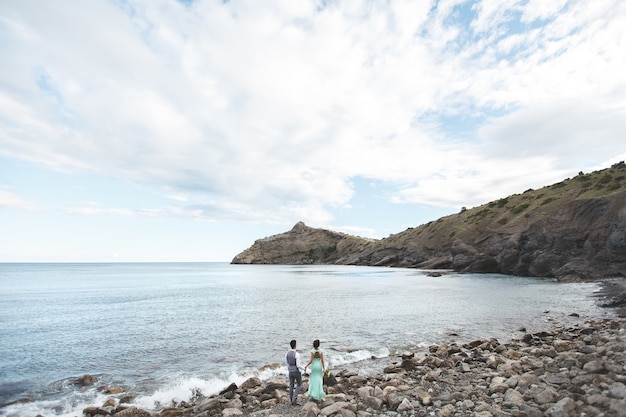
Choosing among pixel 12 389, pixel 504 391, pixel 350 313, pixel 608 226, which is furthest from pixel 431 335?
pixel 608 226

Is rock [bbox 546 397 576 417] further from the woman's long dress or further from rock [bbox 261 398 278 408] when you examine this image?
rock [bbox 261 398 278 408]

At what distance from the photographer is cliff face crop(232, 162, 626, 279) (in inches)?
2409

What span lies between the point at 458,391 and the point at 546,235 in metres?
72.3

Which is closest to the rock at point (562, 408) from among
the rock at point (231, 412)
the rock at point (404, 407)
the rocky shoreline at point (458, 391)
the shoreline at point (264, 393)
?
the rocky shoreline at point (458, 391)

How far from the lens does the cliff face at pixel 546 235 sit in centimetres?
6119

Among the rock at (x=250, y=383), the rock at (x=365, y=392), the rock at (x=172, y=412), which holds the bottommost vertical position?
the rock at (x=172, y=412)

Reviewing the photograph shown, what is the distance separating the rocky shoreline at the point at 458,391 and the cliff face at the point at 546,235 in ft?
170

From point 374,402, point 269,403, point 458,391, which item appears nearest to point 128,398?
point 269,403

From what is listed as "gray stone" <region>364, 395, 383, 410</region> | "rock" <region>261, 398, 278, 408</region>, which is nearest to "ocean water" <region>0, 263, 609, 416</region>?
"rock" <region>261, 398, 278, 408</region>

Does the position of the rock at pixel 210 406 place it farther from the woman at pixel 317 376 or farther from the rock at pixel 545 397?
the rock at pixel 545 397

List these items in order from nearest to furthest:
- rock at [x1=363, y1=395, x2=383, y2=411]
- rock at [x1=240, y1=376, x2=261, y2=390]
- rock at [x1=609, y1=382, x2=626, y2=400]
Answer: rock at [x1=609, y1=382, x2=626, y2=400], rock at [x1=363, y1=395, x2=383, y2=411], rock at [x1=240, y1=376, x2=261, y2=390]

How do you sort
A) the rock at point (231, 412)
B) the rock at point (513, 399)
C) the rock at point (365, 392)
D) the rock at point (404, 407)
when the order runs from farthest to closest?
the rock at point (365, 392) → the rock at point (231, 412) → the rock at point (404, 407) → the rock at point (513, 399)

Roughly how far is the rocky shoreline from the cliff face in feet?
170

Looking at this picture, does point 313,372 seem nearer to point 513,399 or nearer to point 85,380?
point 513,399
